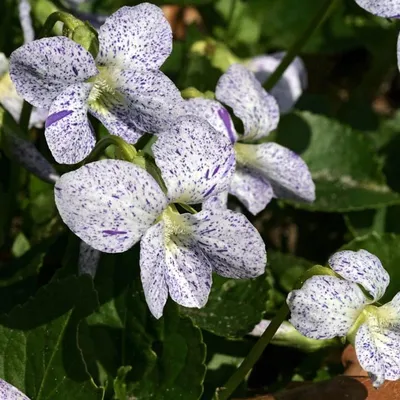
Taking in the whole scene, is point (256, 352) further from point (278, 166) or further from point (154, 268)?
point (278, 166)

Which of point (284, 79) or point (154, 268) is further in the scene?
point (284, 79)

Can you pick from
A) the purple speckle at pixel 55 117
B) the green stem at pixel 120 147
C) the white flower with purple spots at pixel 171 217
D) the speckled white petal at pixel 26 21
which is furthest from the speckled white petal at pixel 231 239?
the speckled white petal at pixel 26 21

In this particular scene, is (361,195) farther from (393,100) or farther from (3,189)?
(393,100)

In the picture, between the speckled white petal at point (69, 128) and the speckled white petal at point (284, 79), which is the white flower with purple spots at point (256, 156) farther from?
the speckled white petal at point (284, 79)

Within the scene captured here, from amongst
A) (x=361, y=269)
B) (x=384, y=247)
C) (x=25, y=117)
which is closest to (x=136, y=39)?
(x=25, y=117)

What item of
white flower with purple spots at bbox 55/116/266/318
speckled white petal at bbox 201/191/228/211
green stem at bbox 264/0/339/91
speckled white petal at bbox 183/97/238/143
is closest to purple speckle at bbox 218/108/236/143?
speckled white petal at bbox 183/97/238/143

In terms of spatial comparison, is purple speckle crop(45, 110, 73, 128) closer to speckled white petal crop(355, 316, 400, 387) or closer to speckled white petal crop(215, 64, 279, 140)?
speckled white petal crop(215, 64, 279, 140)
